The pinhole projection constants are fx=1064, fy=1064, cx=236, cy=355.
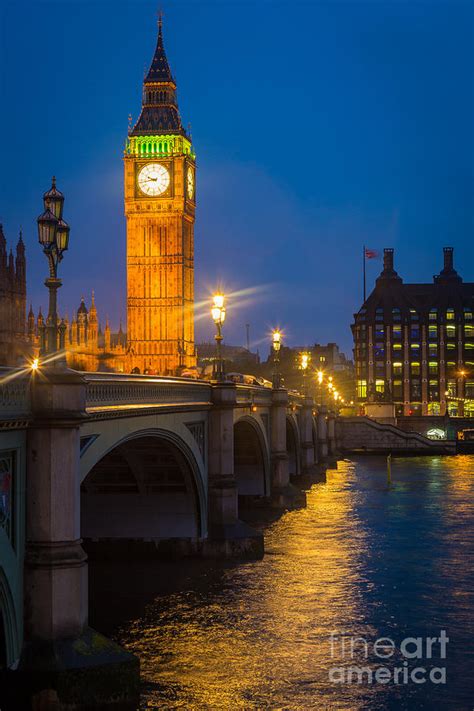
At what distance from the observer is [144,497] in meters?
35.7

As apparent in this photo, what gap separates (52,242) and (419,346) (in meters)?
176

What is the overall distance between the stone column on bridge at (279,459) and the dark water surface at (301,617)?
5.31 m

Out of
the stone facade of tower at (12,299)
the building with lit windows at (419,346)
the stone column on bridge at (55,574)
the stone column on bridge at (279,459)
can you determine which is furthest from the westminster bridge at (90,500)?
the building with lit windows at (419,346)

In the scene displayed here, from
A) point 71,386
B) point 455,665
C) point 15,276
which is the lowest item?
point 455,665

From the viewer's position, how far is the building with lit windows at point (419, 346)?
189125mm

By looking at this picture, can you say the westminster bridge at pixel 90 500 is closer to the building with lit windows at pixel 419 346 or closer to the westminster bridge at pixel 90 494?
the westminster bridge at pixel 90 494

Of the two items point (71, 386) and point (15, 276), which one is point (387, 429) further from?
point (71, 386)

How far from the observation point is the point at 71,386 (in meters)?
19.5

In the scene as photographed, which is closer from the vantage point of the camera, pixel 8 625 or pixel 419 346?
pixel 8 625

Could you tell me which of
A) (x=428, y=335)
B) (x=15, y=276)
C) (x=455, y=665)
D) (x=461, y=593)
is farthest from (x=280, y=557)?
(x=428, y=335)

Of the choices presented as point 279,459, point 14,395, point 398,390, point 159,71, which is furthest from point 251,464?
point 398,390

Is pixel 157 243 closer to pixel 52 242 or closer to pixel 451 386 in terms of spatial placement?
pixel 451 386

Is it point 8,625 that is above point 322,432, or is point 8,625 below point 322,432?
below

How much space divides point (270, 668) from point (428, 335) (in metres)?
170
